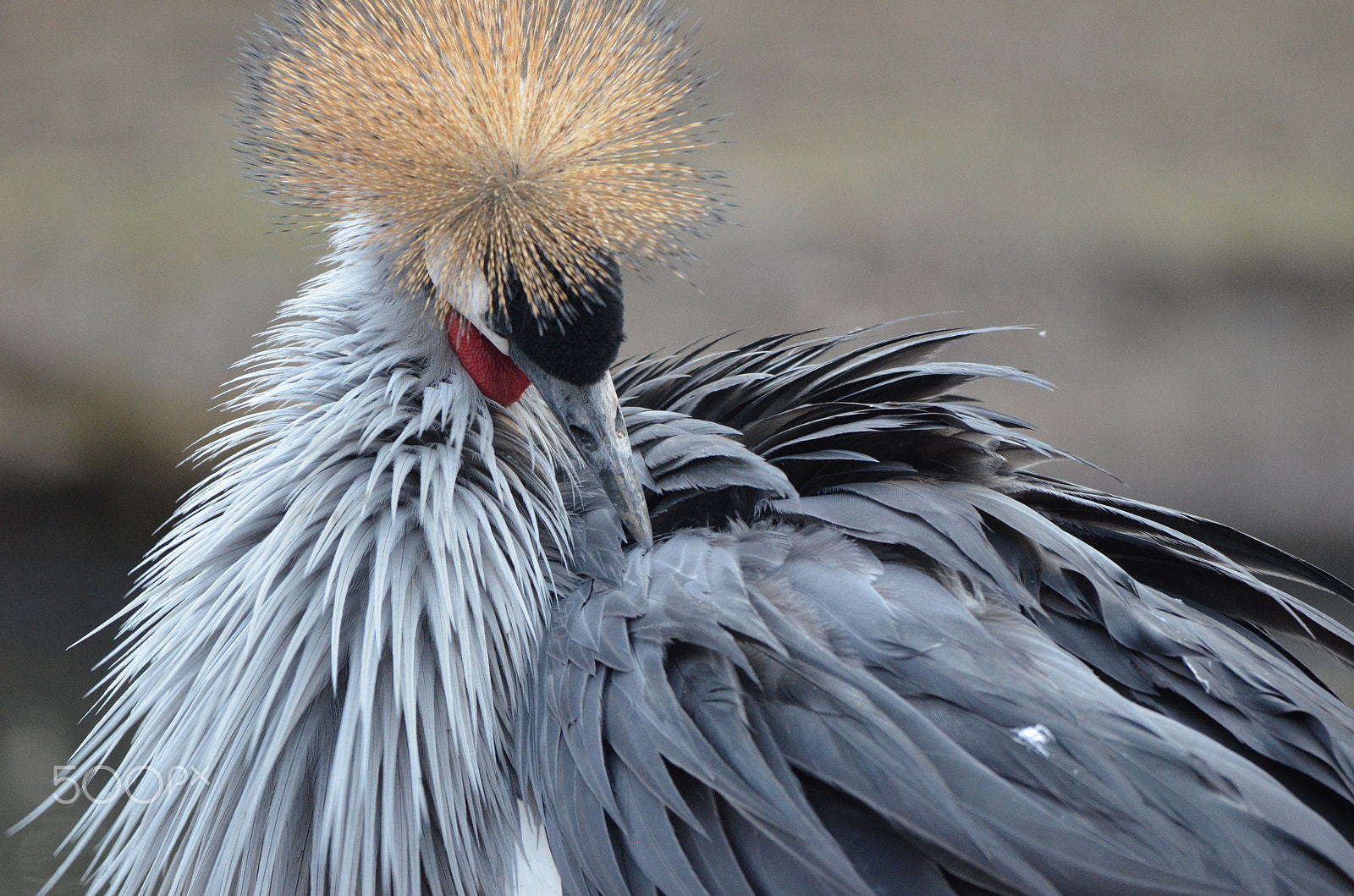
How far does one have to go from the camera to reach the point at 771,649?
0.73 meters

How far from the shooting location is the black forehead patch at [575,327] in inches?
30.7

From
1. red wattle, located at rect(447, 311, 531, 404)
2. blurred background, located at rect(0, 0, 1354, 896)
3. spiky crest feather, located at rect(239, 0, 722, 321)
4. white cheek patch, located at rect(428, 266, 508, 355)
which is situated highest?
spiky crest feather, located at rect(239, 0, 722, 321)

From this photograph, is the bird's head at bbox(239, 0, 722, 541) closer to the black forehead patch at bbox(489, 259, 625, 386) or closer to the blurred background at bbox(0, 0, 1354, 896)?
the black forehead patch at bbox(489, 259, 625, 386)

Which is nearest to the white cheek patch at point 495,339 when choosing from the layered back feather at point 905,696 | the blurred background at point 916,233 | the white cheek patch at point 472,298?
the white cheek patch at point 472,298

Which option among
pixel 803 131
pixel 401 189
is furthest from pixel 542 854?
pixel 803 131

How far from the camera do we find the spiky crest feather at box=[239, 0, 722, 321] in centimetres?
78

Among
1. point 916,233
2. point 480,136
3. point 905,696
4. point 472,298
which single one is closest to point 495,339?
point 472,298

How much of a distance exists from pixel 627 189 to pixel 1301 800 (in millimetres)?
619

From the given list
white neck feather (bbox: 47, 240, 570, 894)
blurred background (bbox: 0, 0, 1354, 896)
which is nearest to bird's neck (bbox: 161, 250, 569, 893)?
white neck feather (bbox: 47, 240, 570, 894)

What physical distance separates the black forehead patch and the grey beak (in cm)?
1

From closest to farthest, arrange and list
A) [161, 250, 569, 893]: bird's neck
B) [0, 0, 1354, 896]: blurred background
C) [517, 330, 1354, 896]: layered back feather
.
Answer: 1. [517, 330, 1354, 896]: layered back feather
2. [161, 250, 569, 893]: bird's neck
3. [0, 0, 1354, 896]: blurred background

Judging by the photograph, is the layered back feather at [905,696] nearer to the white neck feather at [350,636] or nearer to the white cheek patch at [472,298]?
the white neck feather at [350,636]

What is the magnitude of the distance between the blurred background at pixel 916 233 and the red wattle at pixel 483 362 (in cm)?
137

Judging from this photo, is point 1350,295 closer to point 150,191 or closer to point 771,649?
point 771,649
